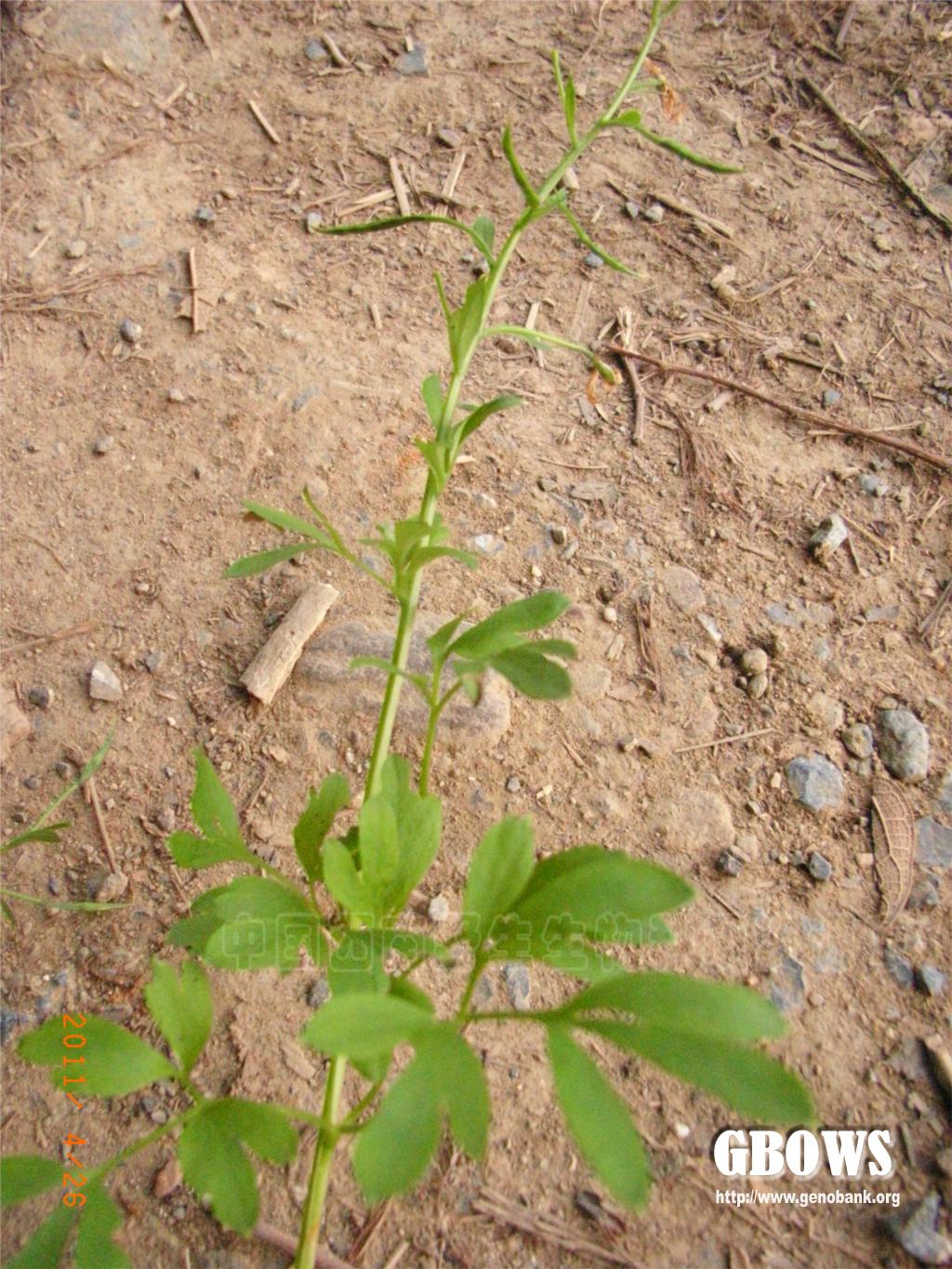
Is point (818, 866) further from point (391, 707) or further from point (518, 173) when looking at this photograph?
point (518, 173)

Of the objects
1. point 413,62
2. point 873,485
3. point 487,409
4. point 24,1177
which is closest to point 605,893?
point 487,409

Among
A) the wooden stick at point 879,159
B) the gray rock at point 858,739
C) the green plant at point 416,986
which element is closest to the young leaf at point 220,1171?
the green plant at point 416,986

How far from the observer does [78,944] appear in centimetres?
126

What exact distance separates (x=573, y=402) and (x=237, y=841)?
1166mm

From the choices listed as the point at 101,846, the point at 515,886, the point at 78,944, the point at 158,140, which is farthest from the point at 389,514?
the point at 158,140

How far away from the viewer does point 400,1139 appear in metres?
0.69

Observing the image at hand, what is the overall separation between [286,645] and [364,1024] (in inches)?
32.4

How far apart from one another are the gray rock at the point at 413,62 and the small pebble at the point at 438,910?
2000 mm

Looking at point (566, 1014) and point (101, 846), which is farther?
point (101, 846)

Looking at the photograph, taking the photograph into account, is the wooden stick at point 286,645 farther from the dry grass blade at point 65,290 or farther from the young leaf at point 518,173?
the dry grass blade at point 65,290

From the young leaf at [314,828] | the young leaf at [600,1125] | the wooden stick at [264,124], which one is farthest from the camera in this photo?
the wooden stick at [264,124]

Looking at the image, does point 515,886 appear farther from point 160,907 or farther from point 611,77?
point 611,77

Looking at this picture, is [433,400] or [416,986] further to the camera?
[433,400]

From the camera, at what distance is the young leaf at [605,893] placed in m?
0.80
